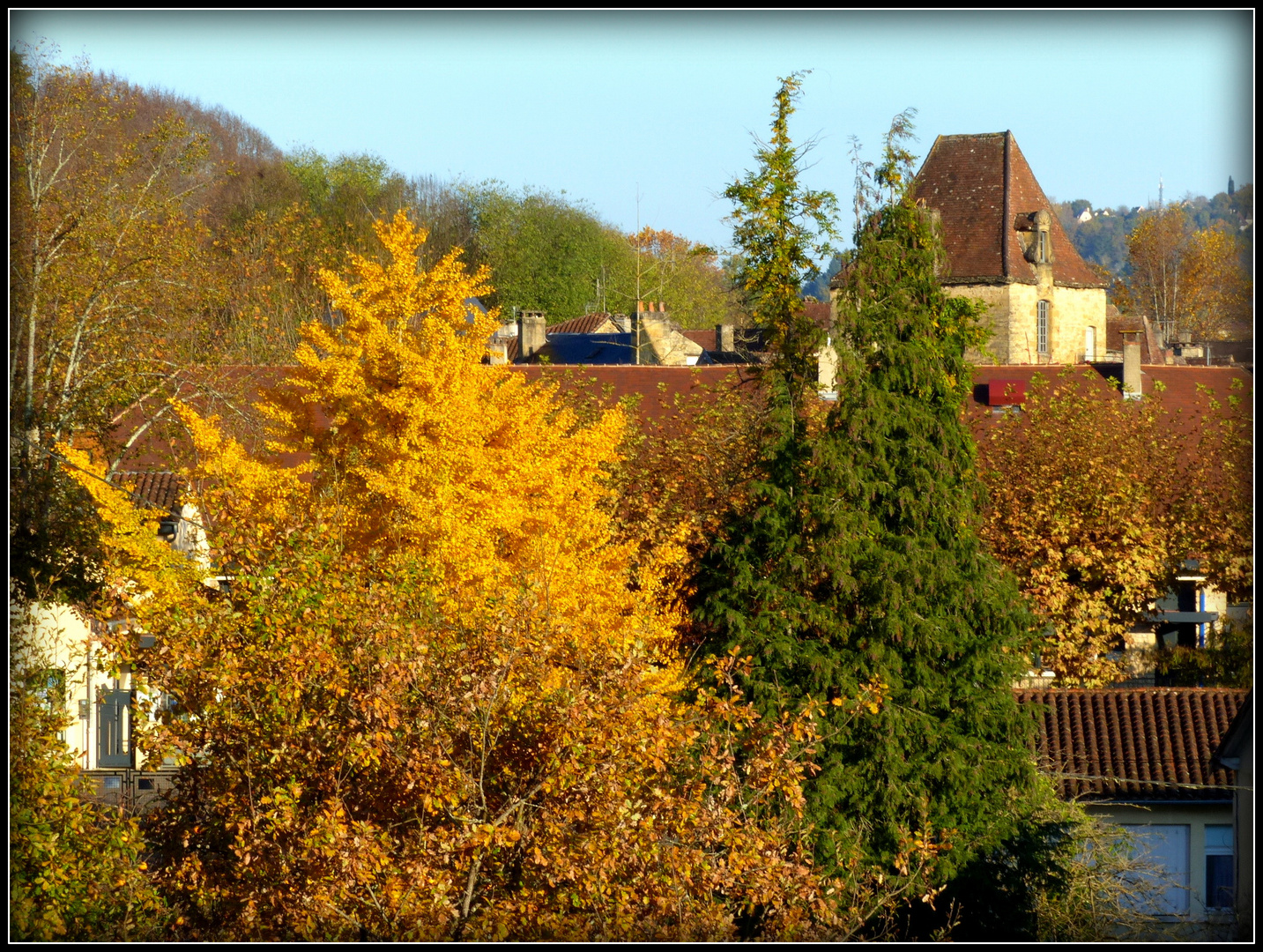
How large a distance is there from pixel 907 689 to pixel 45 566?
374 inches

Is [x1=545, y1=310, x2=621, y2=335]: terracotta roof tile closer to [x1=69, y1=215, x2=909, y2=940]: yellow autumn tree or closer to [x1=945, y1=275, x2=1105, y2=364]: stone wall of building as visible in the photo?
[x1=945, y1=275, x2=1105, y2=364]: stone wall of building

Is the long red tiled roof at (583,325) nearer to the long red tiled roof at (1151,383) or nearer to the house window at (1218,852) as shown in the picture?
the long red tiled roof at (1151,383)

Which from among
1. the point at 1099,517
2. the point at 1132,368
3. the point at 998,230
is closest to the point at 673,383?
the point at 1099,517

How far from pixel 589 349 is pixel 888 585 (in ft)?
124

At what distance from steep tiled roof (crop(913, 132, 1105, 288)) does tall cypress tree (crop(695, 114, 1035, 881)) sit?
32468 mm

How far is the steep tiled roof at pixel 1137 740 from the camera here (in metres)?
19.4

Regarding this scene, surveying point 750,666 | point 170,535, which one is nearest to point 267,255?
point 170,535

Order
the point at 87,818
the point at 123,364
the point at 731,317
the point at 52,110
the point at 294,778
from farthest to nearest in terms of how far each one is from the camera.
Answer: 1. the point at 731,317
2. the point at 123,364
3. the point at 52,110
4. the point at 87,818
5. the point at 294,778

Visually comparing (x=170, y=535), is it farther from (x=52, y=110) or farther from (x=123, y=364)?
(x=52, y=110)

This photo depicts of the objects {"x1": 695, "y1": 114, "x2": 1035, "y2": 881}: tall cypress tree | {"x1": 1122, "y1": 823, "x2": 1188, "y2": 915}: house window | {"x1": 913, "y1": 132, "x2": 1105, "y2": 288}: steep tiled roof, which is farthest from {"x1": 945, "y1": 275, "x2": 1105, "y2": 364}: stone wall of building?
{"x1": 695, "y1": 114, "x2": 1035, "y2": 881}: tall cypress tree

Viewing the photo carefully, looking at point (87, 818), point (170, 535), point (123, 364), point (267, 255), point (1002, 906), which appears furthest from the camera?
point (267, 255)

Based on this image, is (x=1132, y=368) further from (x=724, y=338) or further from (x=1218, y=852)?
(x=724, y=338)

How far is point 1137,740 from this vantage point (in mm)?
19953

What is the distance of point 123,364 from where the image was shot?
20469 mm
